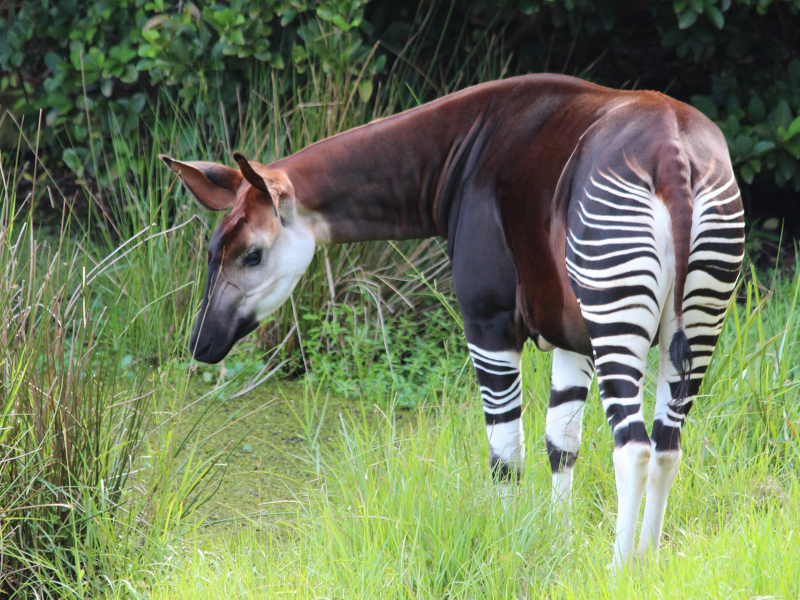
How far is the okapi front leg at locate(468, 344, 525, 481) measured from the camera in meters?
2.22

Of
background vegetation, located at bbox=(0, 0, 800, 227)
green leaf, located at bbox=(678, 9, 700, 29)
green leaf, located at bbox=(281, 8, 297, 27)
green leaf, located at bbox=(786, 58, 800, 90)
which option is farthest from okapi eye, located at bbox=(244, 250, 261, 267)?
green leaf, located at bbox=(786, 58, 800, 90)

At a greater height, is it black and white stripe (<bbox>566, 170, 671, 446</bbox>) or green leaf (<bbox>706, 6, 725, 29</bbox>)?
green leaf (<bbox>706, 6, 725, 29</bbox>)

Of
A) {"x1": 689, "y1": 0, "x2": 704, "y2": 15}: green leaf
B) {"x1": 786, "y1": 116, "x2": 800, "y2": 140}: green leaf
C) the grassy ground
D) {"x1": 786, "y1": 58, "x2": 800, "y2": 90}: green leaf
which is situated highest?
{"x1": 689, "y1": 0, "x2": 704, "y2": 15}: green leaf

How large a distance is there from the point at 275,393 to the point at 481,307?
1706mm

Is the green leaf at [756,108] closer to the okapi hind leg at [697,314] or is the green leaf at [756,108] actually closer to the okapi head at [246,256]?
the okapi hind leg at [697,314]

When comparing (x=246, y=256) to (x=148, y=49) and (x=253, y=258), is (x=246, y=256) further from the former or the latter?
(x=148, y=49)

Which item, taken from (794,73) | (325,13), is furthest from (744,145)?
(325,13)

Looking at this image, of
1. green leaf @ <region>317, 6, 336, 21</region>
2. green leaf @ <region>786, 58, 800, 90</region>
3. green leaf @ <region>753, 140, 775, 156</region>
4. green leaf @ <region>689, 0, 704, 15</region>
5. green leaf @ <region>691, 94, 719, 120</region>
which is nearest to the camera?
green leaf @ <region>689, 0, 704, 15</region>

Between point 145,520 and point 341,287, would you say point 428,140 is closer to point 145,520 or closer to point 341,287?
point 145,520

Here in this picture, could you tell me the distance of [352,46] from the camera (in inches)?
148

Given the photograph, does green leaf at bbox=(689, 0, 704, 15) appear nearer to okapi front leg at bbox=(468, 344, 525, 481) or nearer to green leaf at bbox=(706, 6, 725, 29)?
green leaf at bbox=(706, 6, 725, 29)

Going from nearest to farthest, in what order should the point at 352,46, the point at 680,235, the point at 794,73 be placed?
1. the point at 680,235
2. the point at 352,46
3. the point at 794,73

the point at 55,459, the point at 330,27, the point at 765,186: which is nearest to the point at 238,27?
the point at 330,27

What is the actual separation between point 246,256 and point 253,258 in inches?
0.8
